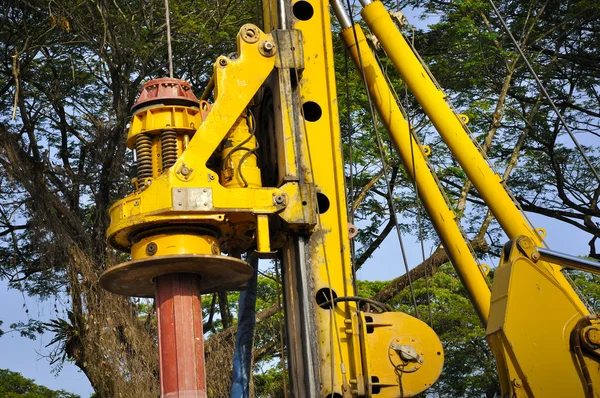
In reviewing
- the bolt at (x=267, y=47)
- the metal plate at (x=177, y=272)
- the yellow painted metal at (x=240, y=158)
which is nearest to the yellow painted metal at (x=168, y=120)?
the yellow painted metal at (x=240, y=158)

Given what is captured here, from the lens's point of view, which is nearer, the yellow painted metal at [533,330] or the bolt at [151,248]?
the yellow painted metal at [533,330]

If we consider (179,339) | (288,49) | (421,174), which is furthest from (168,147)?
(421,174)

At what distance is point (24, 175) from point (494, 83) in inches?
320

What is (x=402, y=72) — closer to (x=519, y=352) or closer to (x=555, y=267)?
(x=555, y=267)

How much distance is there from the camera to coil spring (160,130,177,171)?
558cm

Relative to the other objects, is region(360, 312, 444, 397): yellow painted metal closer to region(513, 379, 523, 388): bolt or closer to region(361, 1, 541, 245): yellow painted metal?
region(513, 379, 523, 388): bolt

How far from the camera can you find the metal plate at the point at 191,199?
210 inches

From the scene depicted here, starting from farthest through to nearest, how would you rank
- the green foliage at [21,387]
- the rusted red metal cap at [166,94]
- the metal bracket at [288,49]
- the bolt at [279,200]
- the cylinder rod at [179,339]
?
the green foliage at [21,387] < the metal bracket at [288,49] < the rusted red metal cap at [166,94] < the bolt at [279,200] < the cylinder rod at [179,339]

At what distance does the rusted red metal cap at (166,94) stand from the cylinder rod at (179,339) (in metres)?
1.06

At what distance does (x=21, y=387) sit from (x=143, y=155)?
13.7m

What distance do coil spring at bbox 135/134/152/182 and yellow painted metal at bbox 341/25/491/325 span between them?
5.36ft

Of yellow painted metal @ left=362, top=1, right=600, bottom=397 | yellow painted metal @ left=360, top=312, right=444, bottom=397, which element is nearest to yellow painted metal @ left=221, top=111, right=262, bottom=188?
yellow painted metal @ left=360, top=312, right=444, bottom=397

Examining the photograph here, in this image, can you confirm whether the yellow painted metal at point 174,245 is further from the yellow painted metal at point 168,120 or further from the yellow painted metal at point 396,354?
the yellow painted metal at point 396,354

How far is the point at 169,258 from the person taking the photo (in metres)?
5.29
